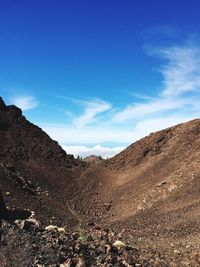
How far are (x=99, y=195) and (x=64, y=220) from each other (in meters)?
11.0

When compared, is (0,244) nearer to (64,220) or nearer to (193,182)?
(64,220)

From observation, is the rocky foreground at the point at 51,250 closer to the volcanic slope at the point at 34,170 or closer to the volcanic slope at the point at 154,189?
the volcanic slope at the point at 154,189

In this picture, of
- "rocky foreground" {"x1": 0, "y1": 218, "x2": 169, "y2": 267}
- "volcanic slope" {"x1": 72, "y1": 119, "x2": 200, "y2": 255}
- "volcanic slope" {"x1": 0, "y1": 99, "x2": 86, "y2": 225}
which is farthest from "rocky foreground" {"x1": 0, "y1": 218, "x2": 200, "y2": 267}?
"volcanic slope" {"x1": 0, "y1": 99, "x2": 86, "y2": 225}

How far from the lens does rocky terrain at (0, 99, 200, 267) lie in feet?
54.5

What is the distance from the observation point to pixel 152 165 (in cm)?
4438

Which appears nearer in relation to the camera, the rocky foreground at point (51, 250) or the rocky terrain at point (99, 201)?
the rocky foreground at point (51, 250)

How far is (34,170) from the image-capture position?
4681cm

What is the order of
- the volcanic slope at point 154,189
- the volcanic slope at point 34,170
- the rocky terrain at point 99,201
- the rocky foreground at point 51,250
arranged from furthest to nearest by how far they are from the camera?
the volcanic slope at point 34,170, the volcanic slope at point 154,189, the rocky terrain at point 99,201, the rocky foreground at point 51,250

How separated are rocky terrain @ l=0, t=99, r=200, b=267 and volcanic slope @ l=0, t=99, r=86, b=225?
11cm

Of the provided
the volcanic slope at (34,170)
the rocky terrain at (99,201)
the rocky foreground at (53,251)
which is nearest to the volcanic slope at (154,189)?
the rocky terrain at (99,201)

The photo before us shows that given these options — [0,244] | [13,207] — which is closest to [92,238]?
[0,244]

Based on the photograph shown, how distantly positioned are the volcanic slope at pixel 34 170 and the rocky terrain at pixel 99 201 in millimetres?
108

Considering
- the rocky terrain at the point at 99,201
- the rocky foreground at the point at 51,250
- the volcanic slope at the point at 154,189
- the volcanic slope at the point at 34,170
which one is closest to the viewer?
the rocky foreground at the point at 51,250

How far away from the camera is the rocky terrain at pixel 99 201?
1662cm
